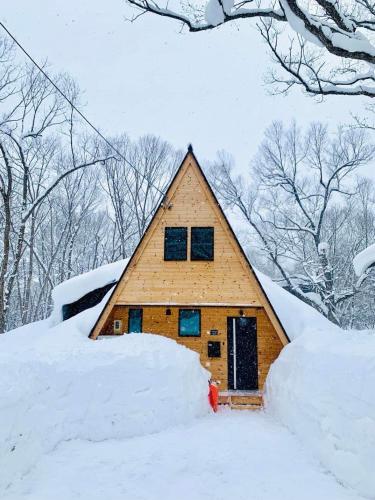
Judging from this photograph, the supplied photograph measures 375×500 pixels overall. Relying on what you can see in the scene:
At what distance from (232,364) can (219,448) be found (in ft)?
18.4

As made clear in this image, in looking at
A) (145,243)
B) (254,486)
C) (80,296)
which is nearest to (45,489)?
(254,486)

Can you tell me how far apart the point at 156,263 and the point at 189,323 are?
242 centimetres

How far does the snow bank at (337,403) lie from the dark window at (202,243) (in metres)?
4.41

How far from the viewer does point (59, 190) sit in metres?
26.1

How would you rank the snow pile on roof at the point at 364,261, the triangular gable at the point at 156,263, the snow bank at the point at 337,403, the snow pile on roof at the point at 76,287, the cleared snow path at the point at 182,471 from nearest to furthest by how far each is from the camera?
the cleared snow path at the point at 182,471, the snow bank at the point at 337,403, the snow pile on roof at the point at 364,261, the triangular gable at the point at 156,263, the snow pile on roof at the point at 76,287

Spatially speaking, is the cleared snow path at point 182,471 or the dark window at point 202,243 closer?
the cleared snow path at point 182,471

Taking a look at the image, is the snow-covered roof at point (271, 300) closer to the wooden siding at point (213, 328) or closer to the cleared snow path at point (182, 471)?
the wooden siding at point (213, 328)

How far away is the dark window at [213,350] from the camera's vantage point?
11602 millimetres

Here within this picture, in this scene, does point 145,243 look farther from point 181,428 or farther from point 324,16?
point 324,16

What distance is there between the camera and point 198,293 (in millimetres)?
11156

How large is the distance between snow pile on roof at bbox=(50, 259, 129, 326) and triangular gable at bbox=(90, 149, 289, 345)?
229cm

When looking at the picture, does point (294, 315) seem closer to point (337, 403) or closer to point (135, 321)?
point (135, 321)

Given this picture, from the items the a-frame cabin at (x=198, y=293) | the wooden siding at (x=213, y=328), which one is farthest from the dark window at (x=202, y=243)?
the wooden siding at (x=213, y=328)

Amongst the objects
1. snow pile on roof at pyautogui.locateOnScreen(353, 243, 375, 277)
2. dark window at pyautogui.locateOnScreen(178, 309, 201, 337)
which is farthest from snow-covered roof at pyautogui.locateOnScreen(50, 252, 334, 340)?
dark window at pyautogui.locateOnScreen(178, 309, 201, 337)
